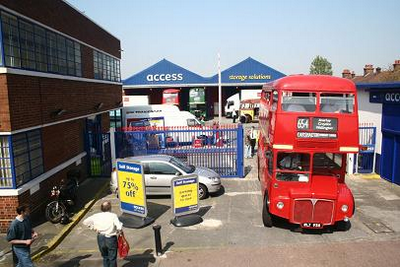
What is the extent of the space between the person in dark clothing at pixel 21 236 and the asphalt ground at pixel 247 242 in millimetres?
1281

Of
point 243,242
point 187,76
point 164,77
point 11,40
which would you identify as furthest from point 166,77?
point 243,242

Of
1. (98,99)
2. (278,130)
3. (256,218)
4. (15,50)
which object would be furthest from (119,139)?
(278,130)

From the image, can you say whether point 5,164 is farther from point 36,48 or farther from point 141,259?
point 141,259

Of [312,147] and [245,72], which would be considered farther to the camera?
[245,72]

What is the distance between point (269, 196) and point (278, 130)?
1.99 metres

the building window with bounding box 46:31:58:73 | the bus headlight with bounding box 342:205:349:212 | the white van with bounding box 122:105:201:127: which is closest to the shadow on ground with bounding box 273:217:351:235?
the bus headlight with bounding box 342:205:349:212

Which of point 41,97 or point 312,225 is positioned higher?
point 41,97

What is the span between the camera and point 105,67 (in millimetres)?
19016

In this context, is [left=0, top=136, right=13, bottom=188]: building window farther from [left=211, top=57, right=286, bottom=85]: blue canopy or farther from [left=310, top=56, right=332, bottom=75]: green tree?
[left=310, top=56, right=332, bottom=75]: green tree

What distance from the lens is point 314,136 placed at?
8.63 metres

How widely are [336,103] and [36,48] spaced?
939cm

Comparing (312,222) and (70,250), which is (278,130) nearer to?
(312,222)

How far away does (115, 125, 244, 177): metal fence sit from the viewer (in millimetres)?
14875

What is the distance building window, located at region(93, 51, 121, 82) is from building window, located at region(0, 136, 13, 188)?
8641 mm
